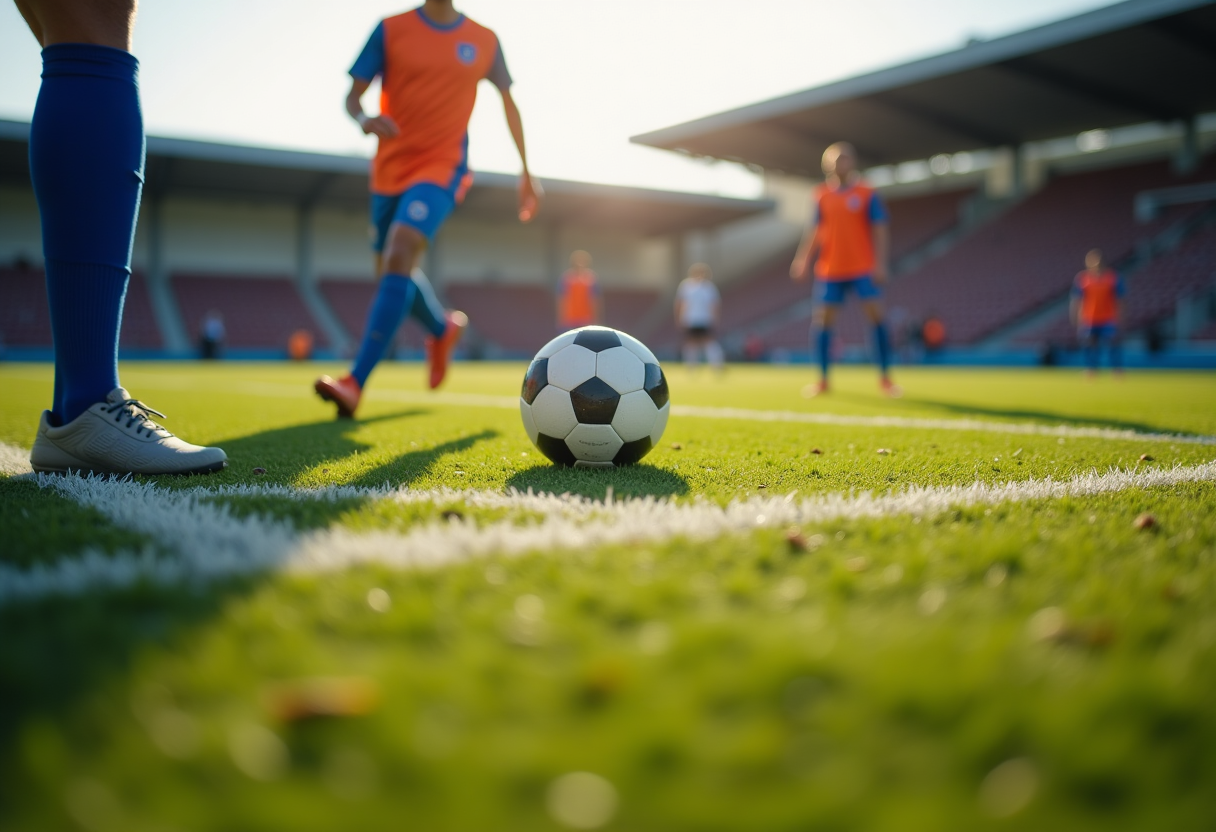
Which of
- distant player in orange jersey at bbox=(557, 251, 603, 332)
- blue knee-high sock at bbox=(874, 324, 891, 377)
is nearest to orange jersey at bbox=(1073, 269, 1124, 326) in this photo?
blue knee-high sock at bbox=(874, 324, 891, 377)

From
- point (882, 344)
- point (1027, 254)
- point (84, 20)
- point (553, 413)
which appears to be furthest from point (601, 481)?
point (1027, 254)

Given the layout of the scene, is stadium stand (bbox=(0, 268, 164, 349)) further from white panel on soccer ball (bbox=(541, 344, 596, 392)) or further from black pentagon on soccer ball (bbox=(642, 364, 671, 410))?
black pentagon on soccer ball (bbox=(642, 364, 671, 410))

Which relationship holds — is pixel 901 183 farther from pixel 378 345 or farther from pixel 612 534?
pixel 612 534

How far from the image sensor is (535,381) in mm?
2561

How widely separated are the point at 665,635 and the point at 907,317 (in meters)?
25.5

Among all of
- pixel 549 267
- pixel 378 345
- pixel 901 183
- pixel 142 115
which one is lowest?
pixel 378 345

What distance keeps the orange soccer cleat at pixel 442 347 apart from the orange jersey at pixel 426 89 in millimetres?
1096

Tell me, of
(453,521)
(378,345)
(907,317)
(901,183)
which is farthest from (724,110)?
(453,521)

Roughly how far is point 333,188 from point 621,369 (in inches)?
1062

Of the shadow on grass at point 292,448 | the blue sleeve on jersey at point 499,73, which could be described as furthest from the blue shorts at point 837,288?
the shadow on grass at point 292,448

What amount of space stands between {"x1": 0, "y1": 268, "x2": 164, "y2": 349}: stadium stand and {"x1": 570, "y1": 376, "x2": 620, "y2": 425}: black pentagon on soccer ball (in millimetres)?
24129

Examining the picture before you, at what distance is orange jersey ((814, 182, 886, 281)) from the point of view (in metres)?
6.90

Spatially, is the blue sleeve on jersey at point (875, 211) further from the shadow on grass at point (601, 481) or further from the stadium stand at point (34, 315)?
the stadium stand at point (34, 315)

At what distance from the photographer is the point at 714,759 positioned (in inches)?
25.2
